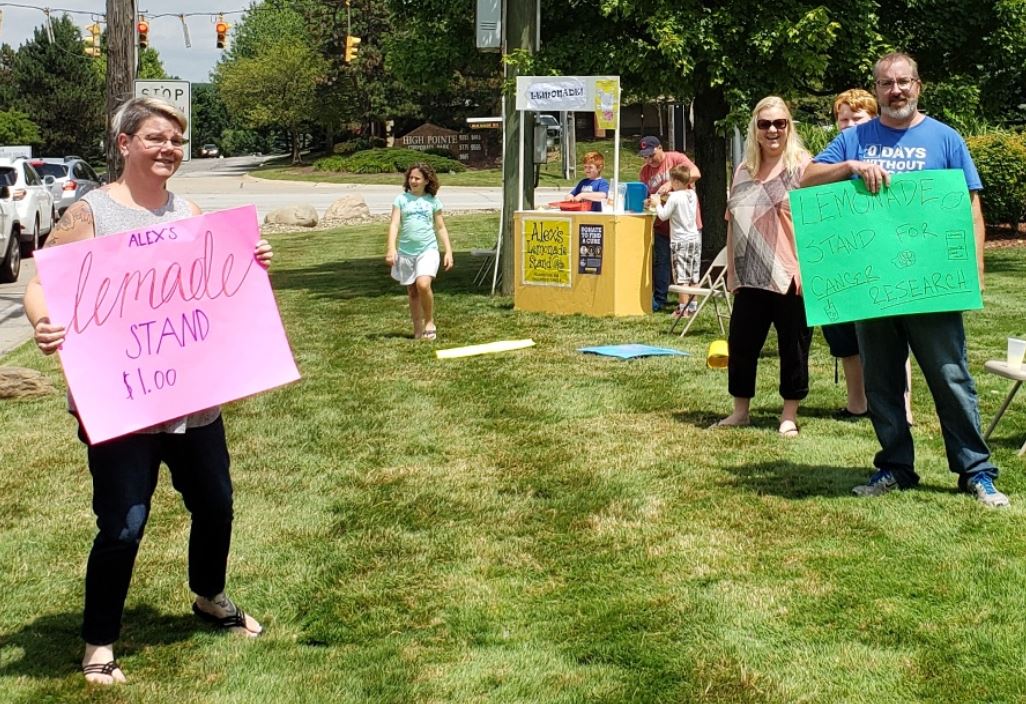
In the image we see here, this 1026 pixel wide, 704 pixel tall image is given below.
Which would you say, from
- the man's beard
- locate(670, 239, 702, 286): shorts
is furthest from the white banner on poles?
the man's beard

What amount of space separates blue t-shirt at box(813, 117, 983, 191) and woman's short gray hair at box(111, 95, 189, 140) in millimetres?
3084

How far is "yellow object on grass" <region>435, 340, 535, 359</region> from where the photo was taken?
38.1 feet

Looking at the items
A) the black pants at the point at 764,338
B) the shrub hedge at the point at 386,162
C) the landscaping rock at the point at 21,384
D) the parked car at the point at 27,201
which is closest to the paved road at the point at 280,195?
the parked car at the point at 27,201

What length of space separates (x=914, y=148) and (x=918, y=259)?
470 mm

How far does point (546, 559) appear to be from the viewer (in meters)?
5.88

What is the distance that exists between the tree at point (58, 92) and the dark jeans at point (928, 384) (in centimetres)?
8342

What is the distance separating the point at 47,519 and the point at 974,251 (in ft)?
14.2

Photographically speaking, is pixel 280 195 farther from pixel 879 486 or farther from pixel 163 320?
pixel 163 320

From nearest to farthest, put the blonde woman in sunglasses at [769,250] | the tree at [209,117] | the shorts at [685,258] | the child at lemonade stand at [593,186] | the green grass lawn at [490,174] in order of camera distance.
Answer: the blonde woman in sunglasses at [769,250]
the shorts at [685,258]
the child at lemonade stand at [593,186]
the green grass lawn at [490,174]
the tree at [209,117]

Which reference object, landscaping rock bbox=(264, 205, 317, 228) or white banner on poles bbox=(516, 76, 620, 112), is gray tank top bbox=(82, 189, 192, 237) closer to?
white banner on poles bbox=(516, 76, 620, 112)

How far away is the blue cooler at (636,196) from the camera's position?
15.4m

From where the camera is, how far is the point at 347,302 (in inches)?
629

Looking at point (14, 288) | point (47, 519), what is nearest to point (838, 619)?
point (47, 519)

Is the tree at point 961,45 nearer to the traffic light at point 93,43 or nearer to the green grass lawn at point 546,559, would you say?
the green grass lawn at point 546,559
